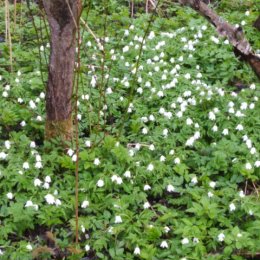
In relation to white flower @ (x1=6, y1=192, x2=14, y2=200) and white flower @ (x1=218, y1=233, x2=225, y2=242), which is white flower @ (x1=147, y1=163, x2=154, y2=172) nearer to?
white flower @ (x1=218, y1=233, x2=225, y2=242)

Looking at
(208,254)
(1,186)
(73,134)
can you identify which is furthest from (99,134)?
(208,254)

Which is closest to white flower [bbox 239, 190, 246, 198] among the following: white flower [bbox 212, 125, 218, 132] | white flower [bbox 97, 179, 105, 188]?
white flower [bbox 212, 125, 218, 132]

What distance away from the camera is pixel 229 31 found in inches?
206

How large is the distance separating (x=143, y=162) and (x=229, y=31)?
5.15ft

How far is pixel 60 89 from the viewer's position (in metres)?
5.20

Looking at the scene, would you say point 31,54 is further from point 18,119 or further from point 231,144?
point 231,144

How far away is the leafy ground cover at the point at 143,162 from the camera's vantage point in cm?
442

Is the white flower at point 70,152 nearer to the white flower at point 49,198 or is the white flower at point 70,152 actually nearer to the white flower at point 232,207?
the white flower at point 49,198

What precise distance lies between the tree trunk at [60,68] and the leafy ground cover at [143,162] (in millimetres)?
164

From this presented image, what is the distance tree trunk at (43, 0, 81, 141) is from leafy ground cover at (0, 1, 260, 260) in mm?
164

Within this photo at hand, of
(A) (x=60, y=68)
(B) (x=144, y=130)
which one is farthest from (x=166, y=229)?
(A) (x=60, y=68)

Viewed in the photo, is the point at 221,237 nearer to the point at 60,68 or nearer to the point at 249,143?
the point at 249,143

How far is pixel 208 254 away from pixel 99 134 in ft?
5.97

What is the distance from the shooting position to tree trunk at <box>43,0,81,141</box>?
15.5 feet
